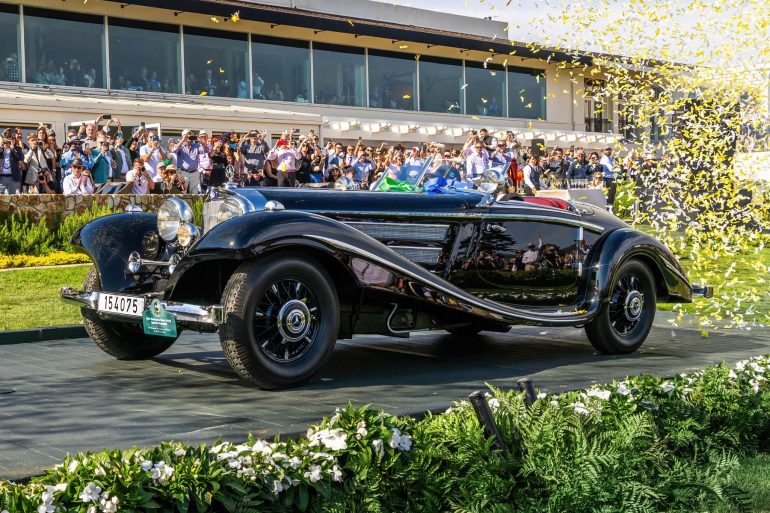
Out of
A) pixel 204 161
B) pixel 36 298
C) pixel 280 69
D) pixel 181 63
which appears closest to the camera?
pixel 36 298

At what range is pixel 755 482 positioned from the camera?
478 centimetres

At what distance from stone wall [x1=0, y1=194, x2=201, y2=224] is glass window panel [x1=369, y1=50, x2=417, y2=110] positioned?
58.8 feet

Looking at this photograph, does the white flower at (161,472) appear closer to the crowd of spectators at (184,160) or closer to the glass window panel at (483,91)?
the crowd of spectators at (184,160)

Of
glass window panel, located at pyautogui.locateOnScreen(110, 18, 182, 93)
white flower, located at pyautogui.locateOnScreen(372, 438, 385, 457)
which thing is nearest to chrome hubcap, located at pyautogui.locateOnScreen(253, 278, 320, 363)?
white flower, located at pyautogui.locateOnScreen(372, 438, 385, 457)

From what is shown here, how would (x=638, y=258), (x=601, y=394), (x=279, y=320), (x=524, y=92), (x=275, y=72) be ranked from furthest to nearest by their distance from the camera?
(x=524, y=92), (x=275, y=72), (x=638, y=258), (x=279, y=320), (x=601, y=394)

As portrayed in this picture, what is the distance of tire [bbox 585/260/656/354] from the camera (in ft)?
29.5

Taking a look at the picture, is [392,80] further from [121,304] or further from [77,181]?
[121,304]

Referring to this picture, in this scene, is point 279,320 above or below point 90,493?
above

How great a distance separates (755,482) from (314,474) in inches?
89.5

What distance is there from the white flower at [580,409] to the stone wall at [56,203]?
1168 cm

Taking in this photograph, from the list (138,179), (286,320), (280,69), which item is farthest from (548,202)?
(280,69)

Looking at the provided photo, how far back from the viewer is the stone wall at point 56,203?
616 inches

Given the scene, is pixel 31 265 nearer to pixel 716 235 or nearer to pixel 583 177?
pixel 716 235

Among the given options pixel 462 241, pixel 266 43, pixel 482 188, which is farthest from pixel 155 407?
pixel 266 43
